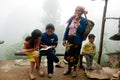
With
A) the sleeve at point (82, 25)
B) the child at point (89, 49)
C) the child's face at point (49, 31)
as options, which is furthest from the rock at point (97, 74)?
the child's face at point (49, 31)

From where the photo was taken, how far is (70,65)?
677cm

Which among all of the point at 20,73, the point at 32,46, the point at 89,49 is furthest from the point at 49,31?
the point at 20,73

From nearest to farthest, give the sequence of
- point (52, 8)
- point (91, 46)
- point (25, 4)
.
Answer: point (91, 46) < point (52, 8) < point (25, 4)

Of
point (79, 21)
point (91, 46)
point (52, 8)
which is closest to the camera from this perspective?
point (79, 21)

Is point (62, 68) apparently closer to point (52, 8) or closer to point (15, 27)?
point (52, 8)

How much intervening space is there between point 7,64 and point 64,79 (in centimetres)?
216

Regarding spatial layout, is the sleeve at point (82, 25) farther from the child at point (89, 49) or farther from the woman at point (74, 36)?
the child at point (89, 49)

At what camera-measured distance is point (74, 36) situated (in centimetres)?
656

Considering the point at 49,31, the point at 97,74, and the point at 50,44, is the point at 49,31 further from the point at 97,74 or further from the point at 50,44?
the point at 97,74

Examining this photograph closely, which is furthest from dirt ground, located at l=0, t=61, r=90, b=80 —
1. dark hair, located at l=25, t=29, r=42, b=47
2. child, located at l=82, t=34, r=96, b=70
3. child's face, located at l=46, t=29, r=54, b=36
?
child's face, located at l=46, t=29, r=54, b=36

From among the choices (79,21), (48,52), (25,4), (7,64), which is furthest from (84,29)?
(25,4)

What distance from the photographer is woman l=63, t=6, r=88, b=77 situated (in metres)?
6.52

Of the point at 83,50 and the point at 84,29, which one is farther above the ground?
the point at 84,29

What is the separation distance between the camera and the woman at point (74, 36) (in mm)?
6516
